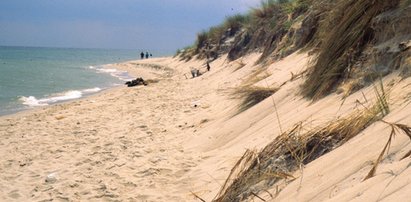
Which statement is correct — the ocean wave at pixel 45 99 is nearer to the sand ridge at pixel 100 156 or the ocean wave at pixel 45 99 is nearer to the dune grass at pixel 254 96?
the sand ridge at pixel 100 156

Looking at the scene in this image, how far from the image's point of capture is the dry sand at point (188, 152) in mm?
2059

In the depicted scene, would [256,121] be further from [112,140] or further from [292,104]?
[112,140]

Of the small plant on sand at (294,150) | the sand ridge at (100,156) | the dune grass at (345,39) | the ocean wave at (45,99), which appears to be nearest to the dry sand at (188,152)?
the sand ridge at (100,156)

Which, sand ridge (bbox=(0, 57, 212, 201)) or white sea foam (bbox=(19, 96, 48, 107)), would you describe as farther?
white sea foam (bbox=(19, 96, 48, 107))

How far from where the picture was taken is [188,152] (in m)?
4.89

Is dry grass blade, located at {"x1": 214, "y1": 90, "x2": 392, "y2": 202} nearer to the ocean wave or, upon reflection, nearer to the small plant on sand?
the small plant on sand

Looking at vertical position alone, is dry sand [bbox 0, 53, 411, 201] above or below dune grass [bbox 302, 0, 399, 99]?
below

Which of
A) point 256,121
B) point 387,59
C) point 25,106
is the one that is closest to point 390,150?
point 387,59

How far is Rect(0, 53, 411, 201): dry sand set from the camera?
2059mm

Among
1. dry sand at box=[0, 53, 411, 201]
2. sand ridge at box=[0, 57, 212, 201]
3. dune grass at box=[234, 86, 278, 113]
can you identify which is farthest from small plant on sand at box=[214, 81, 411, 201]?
dune grass at box=[234, 86, 278, 113]

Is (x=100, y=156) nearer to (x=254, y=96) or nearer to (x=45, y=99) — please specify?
(x=254, y=96)

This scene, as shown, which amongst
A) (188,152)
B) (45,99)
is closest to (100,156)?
(188,152)

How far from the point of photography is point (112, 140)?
604 cm

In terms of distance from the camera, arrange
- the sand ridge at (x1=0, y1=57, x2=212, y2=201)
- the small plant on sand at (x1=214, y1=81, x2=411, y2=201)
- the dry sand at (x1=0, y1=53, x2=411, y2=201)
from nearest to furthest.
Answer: the dry sand at (x1=0, y1=53, x2=411, y2=201) < the small plant on sand at (x1=214, y1=81, x2=411, y2=201) < the sand ridge at (x1=0, y1=57, x2=212, y2=201)
